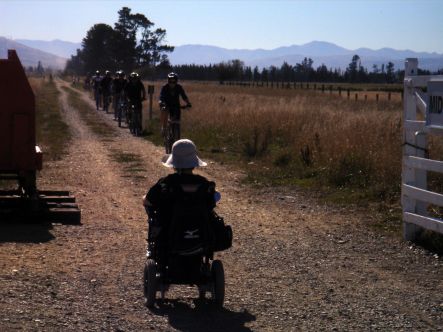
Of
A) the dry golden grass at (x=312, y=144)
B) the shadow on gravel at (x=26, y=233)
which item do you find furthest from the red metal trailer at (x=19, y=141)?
the dry golden grass at (x=312, y=144)

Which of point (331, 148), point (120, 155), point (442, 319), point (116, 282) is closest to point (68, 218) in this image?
point (116, 282)

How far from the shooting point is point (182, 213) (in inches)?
238

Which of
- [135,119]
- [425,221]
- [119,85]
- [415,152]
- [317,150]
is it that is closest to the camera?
[425,221]

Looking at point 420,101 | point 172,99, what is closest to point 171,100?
point 172,99

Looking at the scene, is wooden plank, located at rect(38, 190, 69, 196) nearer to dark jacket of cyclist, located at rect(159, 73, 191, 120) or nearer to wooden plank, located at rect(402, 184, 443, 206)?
wooden plank, located at rect(402, 184, 443, 206)

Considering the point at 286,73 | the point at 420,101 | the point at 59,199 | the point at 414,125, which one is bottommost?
the point at 59,199

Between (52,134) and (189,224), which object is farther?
(52,134)

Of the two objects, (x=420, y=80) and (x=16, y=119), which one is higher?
(x=420, y=80)

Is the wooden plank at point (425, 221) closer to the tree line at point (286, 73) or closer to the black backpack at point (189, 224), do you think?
the black backpack at point (189, 224)

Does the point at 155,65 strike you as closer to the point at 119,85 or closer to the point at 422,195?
the point at 119,85

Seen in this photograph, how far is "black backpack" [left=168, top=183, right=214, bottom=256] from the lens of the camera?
6.06 metres

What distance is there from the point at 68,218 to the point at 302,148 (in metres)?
7.13

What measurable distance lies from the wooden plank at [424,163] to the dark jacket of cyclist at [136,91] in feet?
51.1

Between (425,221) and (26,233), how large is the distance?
431 cm
